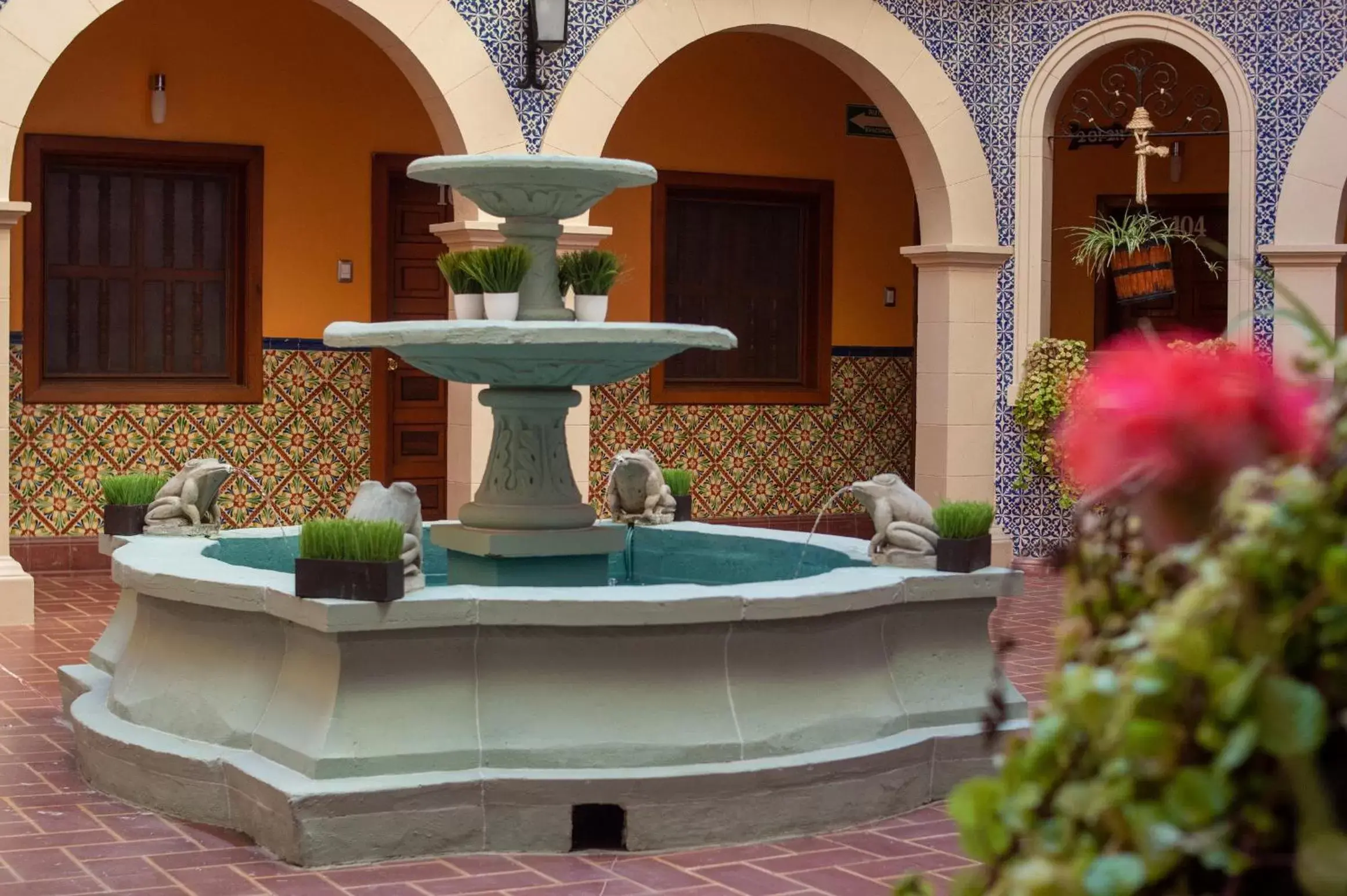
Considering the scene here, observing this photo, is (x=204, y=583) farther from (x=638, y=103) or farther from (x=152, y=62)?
(x=638, y=103)

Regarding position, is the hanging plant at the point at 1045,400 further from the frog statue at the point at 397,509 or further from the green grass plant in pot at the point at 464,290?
the frog statue at the point at 397,509

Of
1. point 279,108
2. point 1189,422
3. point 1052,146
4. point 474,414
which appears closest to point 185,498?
point 474,414

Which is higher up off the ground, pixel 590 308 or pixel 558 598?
pixel 590 308

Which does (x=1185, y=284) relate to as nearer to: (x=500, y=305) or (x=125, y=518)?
(x=500, y=305)

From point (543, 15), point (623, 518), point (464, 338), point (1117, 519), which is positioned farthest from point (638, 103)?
point (1117, 519)

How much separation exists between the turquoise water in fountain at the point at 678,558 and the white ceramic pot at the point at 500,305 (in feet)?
4.54

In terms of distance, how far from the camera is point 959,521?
623 centimetres

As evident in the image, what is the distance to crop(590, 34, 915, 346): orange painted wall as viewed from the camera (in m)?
13.8

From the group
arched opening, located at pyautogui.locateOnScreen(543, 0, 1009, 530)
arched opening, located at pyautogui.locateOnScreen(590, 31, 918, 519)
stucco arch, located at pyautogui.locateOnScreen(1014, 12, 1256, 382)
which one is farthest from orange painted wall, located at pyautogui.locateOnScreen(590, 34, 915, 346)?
stucco arch, located at pyautogui.locateOnScreen(1014, 12, 1256, 382)

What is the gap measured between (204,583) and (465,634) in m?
0.90

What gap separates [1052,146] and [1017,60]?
61 cm

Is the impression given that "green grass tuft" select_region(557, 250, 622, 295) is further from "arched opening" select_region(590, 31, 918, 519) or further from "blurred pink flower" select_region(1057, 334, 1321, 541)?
"arched opening" select_region(590, 31, 918, 519)

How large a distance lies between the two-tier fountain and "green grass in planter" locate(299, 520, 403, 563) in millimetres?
141

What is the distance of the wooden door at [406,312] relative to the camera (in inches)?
509
